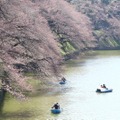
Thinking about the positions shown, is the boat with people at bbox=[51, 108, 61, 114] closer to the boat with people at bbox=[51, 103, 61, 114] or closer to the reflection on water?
the boat with people at bbox=[51, 103, 61, 114]

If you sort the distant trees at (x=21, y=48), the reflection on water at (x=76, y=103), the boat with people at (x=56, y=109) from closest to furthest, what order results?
1. the reflection on water at (x=76, y=103)
2. the boat with people at (x=56, y=109)
3. the distant trees at (x=21, y=48)

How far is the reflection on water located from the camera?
86.6ft

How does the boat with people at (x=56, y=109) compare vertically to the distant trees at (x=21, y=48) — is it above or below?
below

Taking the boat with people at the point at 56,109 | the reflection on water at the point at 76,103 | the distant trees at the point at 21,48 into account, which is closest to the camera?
the reflection on water at the point at 76,103

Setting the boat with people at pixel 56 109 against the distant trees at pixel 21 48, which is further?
the distant trees at pixel 21 48

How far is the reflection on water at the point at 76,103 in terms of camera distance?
2641cm

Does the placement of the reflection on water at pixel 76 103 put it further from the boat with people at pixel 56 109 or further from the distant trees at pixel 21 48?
the distant trees at pixel 21 48

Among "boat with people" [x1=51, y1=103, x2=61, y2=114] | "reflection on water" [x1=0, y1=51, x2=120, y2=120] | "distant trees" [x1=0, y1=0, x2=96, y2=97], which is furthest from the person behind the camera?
"distant trees" [x1=0, y1=0, x2=96, y2=97]

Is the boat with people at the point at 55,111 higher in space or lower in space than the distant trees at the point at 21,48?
lower

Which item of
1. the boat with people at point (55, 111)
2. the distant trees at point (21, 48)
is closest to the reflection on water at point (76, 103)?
the boat with people at point (55, 111)

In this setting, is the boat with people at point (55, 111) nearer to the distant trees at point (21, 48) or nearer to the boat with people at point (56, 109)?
the boat with people at point (56, 109)

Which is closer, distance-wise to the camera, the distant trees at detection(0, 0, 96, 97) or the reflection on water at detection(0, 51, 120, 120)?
the reflection on water at detection(0, 51, 120, 120)

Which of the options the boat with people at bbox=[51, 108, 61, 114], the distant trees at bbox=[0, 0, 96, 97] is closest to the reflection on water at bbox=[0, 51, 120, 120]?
the boat with people at bbox=[51, 108, 61, 114]

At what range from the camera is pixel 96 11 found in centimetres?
8844
